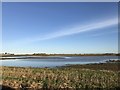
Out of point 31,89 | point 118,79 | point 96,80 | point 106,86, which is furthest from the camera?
point 118,79

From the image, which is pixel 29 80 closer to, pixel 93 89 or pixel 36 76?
pixel 36 76

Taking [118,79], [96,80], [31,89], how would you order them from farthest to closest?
[118,79]
[96,80]
[31,89]

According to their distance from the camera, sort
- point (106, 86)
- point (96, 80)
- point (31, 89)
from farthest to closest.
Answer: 1. point (96, 80)
2. point (106, 86)
3. point (31, 89)

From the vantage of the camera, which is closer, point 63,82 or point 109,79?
point 63,82

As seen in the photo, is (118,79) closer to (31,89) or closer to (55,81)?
(55,81)

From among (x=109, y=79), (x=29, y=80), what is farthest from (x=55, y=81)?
(x=109, y=79)

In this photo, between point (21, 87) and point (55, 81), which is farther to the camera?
point (55, 81)

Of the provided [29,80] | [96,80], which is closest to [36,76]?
[29,80]
